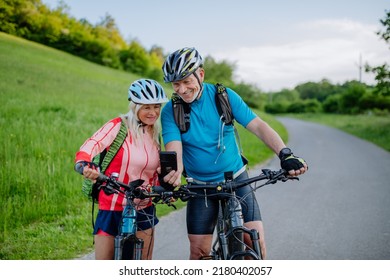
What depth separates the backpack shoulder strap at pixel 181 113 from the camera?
285 centimetres

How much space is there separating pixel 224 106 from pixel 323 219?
356cm

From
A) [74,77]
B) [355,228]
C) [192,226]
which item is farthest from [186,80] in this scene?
[74,77]

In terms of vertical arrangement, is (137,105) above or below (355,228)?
above

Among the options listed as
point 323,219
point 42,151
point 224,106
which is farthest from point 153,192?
point 42,151

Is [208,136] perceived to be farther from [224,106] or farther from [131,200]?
[131,200]

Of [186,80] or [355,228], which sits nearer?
[186,80]

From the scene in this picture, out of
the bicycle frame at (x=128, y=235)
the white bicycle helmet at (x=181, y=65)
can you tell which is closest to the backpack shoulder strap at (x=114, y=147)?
the bicycle frame at (x=128, y=235)

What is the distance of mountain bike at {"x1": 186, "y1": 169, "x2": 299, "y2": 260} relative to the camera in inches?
98.2

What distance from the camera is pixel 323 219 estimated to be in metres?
5.77

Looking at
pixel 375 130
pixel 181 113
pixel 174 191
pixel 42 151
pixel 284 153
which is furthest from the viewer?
pixel 375 130
